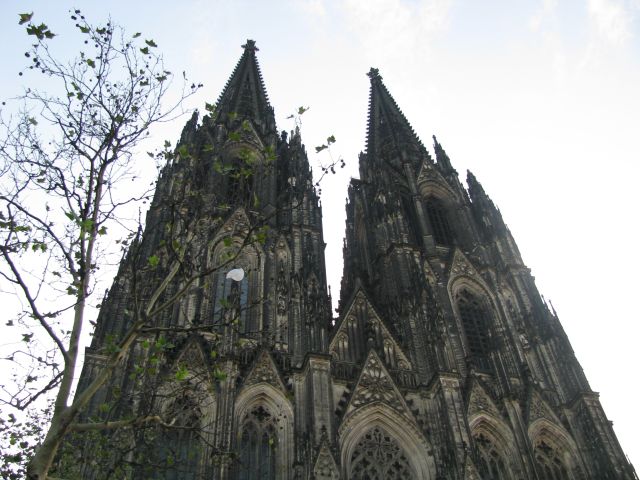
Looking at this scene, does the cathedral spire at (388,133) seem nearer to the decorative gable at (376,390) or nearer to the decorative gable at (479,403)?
the decorative gable at (479,403)

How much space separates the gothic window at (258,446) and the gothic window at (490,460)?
6.45 meters

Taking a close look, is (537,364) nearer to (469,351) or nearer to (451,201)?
(469,351)

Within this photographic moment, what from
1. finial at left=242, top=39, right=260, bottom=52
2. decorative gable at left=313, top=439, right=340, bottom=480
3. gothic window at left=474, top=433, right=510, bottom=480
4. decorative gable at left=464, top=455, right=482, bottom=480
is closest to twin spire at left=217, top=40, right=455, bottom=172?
finial at left=242, top=39, right=260, bottom=52

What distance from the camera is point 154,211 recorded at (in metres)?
25.5

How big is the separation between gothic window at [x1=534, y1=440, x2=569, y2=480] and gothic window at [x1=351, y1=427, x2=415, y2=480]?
4.60m

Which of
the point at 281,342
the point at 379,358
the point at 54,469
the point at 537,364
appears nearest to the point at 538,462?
the point at 537,364

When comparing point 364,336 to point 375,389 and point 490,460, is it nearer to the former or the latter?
point 375,389

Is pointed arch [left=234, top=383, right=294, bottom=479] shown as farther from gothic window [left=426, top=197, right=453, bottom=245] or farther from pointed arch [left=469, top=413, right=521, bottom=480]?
gothic window [left=426, top=197, right=453, bottom=245]

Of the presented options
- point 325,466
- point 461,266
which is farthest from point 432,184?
point 325,466

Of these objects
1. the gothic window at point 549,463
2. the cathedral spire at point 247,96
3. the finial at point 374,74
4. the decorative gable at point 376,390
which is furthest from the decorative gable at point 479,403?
the finial at point 374,74

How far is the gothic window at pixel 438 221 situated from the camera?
98.0 feet

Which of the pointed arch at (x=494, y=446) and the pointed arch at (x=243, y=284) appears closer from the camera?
the pointed arch at (x=494, y=446)

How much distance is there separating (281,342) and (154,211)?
8.36 meters

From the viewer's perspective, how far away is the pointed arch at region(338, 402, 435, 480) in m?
18.5
